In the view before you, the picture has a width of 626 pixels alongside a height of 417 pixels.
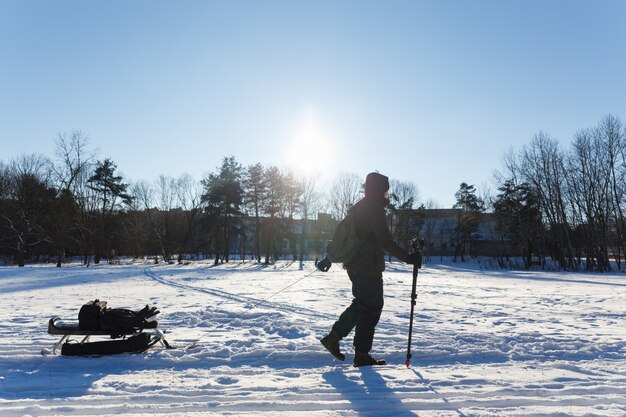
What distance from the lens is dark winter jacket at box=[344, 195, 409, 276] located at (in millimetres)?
4188

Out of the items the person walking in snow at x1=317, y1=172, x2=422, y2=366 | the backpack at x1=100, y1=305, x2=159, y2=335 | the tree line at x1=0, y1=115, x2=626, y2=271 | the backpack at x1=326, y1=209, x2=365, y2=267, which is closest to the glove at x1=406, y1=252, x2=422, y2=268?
the person walking in snow at x1=317, y1=172, x2=422, y2=366

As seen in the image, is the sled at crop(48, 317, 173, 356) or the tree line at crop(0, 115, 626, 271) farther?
the tree line at crop(0, 115, 626, 271)

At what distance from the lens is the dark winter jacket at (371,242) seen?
4.19m

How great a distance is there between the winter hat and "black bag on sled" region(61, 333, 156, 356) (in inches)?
116

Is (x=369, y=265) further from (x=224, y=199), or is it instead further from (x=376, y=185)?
(x=224, y=199)

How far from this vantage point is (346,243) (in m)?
4.26

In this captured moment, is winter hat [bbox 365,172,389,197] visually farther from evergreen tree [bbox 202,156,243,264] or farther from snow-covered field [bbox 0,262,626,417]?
evergreen tree [bbox 202,156,243,264]

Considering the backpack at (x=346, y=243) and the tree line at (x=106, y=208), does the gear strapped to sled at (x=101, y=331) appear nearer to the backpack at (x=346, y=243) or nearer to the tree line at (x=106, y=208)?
the backpack at (x=346, y=243)

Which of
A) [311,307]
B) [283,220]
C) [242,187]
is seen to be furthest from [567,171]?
[311,307]

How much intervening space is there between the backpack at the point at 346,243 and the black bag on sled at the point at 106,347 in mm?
2294

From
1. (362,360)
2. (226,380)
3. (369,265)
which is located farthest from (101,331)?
(369,265)

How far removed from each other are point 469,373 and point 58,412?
349 centimetres

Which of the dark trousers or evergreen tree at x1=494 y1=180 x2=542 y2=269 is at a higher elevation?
evergreen tree at x1=494 y1=180 x2=542 y2=269

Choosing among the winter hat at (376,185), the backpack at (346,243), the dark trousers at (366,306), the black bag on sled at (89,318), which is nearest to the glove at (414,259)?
the dark trousers at (366,306)
